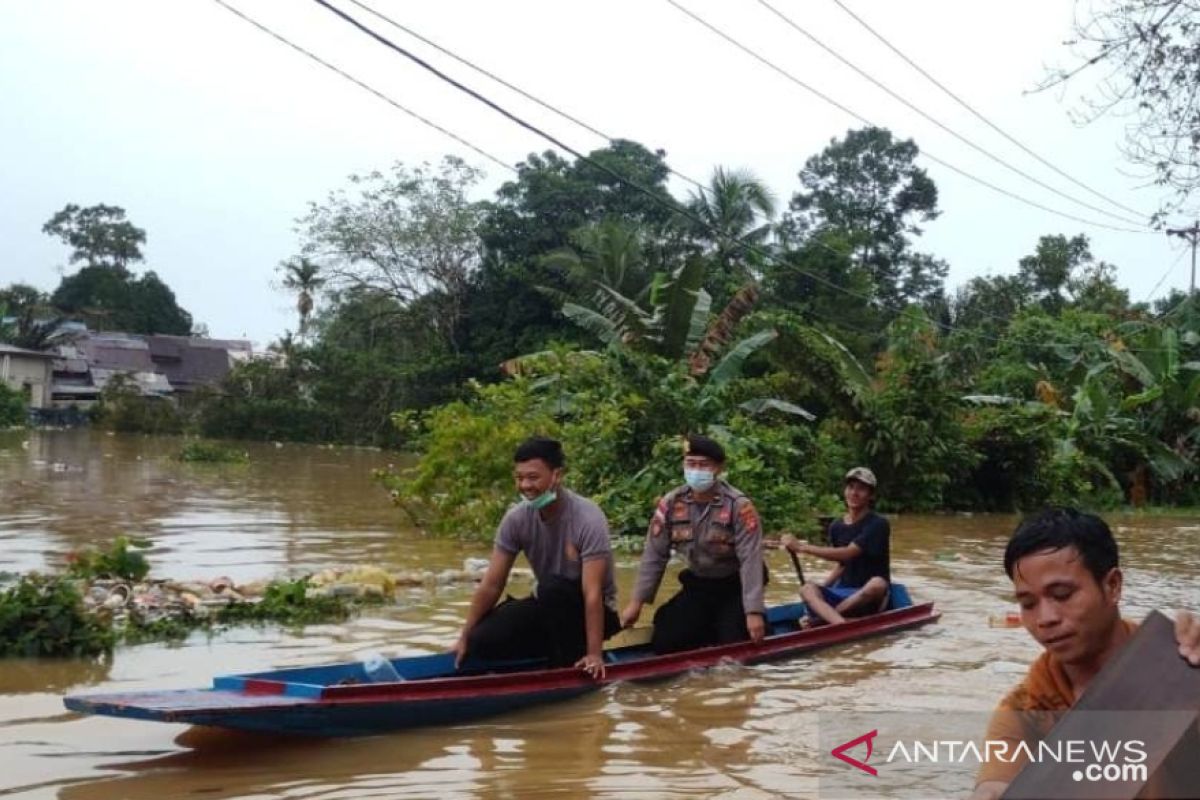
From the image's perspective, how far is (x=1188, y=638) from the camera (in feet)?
5.88

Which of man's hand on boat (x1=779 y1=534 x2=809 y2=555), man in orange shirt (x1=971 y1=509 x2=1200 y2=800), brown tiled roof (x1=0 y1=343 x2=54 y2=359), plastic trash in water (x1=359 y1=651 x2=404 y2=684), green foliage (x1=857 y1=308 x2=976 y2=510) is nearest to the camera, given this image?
man in orange shirt (x1=971 y1=509 x2=1200 y2=800)

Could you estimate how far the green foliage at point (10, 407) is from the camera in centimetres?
4222

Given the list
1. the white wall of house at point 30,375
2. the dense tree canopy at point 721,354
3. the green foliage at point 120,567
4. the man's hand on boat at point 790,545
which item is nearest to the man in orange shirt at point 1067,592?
the man's hand on boat at point 790,545

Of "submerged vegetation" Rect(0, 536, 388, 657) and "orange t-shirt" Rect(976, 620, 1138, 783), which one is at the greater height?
"orange t-shirt" Rect(976, 620, 1138, 783)

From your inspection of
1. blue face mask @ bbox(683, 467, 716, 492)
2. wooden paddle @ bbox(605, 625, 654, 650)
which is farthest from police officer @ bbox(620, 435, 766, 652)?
wooden paddle @ bbox(605, 625, 654, 650)

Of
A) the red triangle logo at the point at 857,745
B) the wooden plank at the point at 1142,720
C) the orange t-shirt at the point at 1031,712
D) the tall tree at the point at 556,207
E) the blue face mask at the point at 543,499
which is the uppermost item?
the tall tree at the point at 556,207

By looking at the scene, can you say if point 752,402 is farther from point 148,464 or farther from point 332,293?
point 332,293

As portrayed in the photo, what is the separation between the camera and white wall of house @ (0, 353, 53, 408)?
48375 millimetres

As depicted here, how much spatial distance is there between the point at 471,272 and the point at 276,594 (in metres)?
32.5

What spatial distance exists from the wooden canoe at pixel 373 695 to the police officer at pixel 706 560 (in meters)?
0.23

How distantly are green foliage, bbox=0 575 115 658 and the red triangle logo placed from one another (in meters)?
4.57

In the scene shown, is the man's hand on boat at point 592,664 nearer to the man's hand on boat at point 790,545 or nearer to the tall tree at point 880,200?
the man's hand on boat at point 790,545

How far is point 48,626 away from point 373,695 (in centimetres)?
295

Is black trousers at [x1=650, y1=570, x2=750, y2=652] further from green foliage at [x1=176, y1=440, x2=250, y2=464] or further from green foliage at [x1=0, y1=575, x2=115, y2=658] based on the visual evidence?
green foliage at [x1=176, y1=440, x2=250, y2=464]
